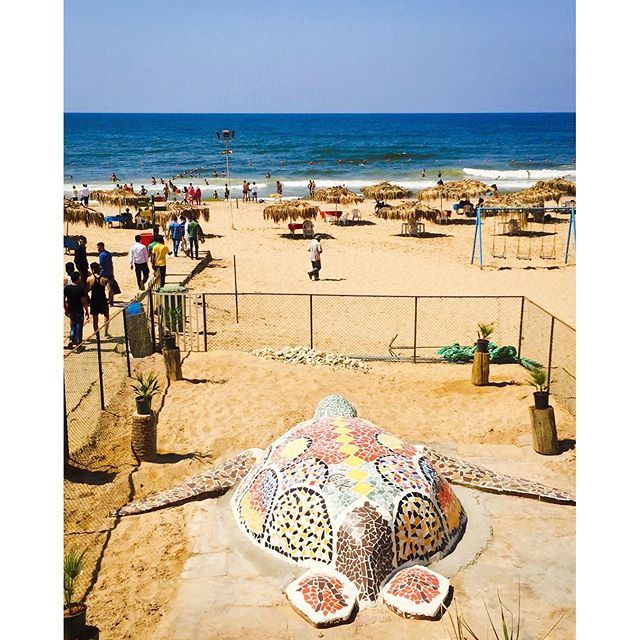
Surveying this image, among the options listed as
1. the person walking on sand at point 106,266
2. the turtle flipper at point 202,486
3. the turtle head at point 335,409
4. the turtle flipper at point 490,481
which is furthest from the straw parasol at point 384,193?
the turtle flipper at point 202,486

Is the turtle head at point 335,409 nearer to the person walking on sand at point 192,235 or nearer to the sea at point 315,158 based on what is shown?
the person walking on sand at point 192,235

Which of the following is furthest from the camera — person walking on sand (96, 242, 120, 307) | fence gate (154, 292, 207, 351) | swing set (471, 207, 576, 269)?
swing set (471, 207, 576, 269)

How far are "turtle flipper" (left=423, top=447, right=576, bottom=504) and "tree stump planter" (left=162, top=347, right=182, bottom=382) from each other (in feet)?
18.1

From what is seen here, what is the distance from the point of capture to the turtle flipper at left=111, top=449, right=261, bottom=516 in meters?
8.59

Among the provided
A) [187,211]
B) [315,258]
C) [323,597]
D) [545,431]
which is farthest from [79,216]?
[323,597]

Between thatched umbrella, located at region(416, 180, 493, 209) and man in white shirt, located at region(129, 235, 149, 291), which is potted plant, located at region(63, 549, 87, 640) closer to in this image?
man in white shirt, located at region(129, 235, 149, 291)

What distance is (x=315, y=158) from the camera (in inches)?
3177

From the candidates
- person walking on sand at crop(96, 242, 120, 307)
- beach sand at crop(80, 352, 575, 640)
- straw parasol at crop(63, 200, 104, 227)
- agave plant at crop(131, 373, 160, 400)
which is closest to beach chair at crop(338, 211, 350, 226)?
straw parasol at crop(63, 200, 104, 227)

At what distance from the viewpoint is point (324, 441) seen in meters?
7.79

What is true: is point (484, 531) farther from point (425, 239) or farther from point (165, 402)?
point (425, 239)

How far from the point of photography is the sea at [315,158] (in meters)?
62.6

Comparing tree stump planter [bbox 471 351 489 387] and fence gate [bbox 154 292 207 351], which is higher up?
fence gate [bbox 154 292 207 351]

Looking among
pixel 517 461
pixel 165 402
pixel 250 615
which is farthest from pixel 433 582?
pixel 165 402
